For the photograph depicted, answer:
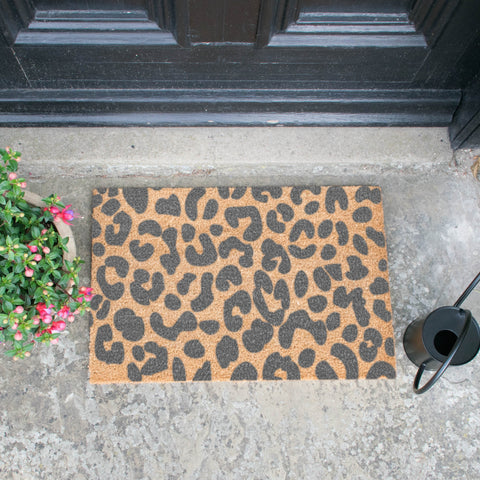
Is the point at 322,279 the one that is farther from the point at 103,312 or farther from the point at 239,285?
the point at 103,312

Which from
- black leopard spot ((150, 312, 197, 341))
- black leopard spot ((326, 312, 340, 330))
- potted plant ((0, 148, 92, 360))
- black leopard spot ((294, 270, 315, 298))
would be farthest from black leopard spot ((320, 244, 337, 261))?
potted plant ((0, 148, 92, 360))

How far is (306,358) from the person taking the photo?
5.88ft

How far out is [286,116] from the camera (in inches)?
75.5

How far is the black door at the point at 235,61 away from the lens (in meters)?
1.52

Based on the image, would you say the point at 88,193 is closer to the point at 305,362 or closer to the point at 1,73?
the point at 1,73

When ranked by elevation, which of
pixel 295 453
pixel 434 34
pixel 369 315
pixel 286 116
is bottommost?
pixel 295 453

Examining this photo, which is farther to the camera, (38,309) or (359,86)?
(359,86)

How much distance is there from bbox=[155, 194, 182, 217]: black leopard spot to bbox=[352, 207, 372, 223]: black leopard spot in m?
0.71

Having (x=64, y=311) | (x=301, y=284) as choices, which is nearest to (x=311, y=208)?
(x=301, y=284)

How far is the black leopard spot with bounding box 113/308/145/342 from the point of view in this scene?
1.78 meters

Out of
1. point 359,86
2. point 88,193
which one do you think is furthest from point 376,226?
point 88,193

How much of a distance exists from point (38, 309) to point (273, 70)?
1.15 metres

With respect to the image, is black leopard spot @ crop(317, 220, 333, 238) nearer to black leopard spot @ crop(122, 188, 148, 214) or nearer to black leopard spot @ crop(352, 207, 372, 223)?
black leopard spot @ crop(352, 207, 372, 223)

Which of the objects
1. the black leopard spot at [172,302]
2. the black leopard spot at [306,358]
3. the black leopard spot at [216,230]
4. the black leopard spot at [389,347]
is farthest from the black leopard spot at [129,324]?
the black leopard spot at [389,347]
